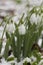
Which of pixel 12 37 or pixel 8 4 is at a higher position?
pixel 8 4

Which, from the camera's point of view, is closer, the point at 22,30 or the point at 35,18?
the point at 22,30

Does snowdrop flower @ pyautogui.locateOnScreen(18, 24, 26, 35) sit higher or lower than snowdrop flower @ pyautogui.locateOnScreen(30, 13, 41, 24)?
lower

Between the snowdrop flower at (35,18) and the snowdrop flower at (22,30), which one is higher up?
the snowdrop flower at (35,18)

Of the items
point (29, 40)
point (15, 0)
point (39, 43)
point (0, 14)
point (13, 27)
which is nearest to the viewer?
point (13, 27)

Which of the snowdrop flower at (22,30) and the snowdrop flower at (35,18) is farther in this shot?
the snowdrop flower at (35,18)

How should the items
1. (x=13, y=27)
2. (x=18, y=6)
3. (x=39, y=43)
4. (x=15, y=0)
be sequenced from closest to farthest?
(x=13, y=27) → (x=39, y=43) → (x=18, y=6) → (x=15, y=0)

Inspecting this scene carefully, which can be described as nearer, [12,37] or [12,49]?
[12,37]

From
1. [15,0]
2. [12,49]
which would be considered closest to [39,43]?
[12,49]

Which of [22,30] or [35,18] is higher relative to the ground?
[35,18]

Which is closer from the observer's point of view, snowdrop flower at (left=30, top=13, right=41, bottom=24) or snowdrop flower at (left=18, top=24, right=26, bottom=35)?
snowdrop flower at (left=18, top=24, right=26, bottom=35)

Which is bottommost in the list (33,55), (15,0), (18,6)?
(33,55)

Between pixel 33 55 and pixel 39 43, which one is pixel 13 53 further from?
pixel 39 43
